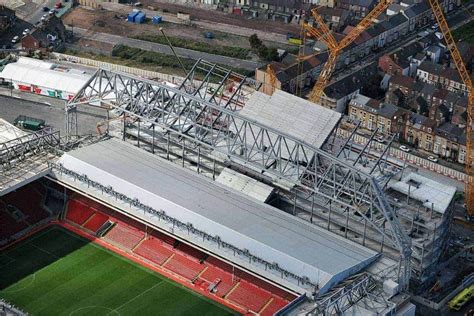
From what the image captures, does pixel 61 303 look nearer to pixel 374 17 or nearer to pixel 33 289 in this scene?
pixel 33 289

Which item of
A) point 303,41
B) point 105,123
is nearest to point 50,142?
point 105,123

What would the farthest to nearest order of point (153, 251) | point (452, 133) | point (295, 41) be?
point (295, 41)
point (452, 133)
point (153, 251)

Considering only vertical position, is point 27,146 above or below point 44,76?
above

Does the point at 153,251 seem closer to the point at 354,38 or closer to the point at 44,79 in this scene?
the point at 44,79

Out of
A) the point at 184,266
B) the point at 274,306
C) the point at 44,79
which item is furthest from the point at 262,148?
the point at 44,79

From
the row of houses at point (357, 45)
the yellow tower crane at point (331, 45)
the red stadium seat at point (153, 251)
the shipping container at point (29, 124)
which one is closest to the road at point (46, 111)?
the shipping container at point (29, 124)

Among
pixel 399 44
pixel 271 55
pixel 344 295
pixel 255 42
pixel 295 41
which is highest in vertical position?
pixel 399 44
